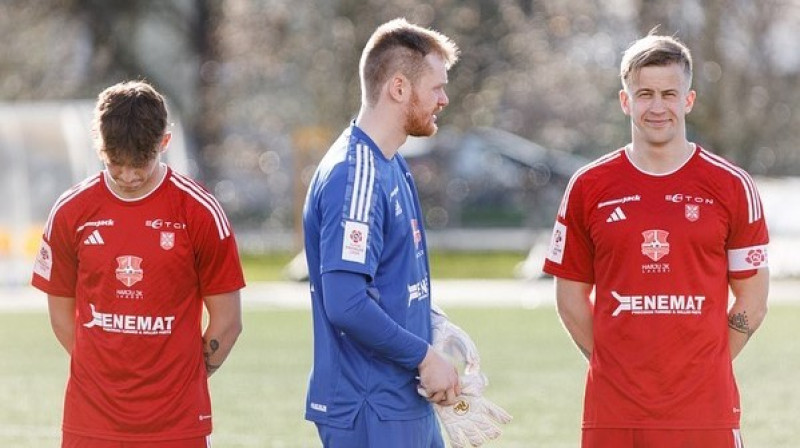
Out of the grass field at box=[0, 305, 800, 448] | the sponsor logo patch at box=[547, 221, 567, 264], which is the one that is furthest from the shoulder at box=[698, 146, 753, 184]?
the grass field at box=[0, 305, 800, 448]

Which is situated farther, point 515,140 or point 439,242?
point 515,140

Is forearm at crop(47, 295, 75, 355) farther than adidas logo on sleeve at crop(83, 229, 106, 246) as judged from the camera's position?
Yes

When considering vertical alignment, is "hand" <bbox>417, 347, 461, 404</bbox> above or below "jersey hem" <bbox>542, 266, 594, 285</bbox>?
below

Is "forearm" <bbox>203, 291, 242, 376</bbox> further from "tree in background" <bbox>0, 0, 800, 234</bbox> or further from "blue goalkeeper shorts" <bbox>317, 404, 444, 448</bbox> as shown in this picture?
"tree in background" <bbox>0, 0, 800, 234</bbox>

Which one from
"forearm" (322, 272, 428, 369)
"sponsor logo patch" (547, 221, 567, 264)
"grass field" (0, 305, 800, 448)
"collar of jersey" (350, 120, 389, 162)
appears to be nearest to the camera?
"forearm" (322, 272, 428, 369)

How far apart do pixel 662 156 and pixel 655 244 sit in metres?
0.32

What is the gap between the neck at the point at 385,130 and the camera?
17.2 feet

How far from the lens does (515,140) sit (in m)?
43.4

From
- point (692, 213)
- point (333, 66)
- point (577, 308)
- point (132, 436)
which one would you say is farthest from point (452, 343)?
point (333, 66)

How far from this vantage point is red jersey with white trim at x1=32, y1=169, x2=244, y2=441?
5.36 meters

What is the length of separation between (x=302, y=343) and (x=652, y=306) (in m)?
11.6

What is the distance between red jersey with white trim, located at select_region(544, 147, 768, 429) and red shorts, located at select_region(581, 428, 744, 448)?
0.02 m

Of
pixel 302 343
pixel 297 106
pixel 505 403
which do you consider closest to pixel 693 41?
pixel 297 106

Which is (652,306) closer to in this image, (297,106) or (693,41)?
(693,41)
